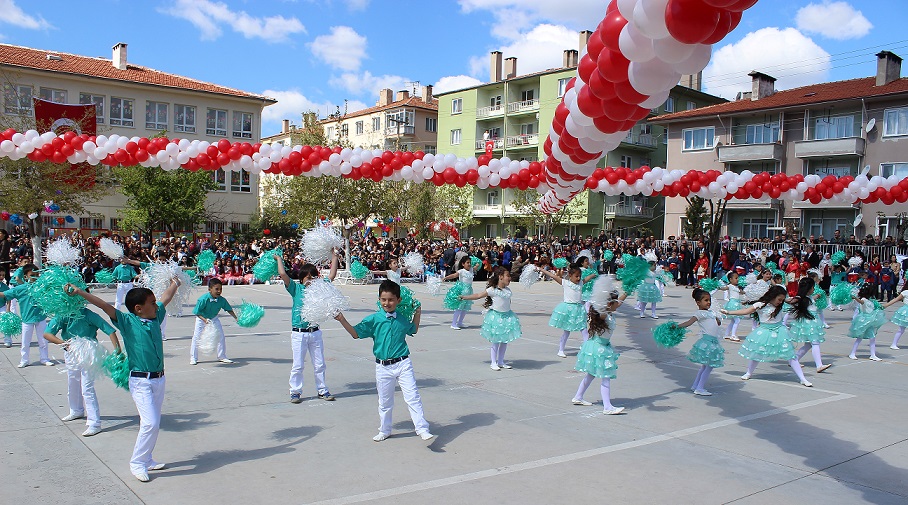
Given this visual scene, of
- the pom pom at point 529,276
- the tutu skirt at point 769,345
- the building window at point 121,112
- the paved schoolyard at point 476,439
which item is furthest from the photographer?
the building window at point 121,112

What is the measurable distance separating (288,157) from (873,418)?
1027cm

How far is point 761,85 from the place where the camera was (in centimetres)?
3706

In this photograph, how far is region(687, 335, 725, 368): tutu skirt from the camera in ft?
27.3

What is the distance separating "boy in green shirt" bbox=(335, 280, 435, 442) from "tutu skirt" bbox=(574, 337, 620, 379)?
2.15 metres

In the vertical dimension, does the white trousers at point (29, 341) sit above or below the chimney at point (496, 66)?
below

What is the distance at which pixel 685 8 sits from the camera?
11.1 ft

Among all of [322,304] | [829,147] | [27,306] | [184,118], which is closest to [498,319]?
[322,304]

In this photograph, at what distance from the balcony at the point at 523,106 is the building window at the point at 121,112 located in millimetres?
25193

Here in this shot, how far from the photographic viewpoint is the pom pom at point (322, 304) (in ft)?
20.2

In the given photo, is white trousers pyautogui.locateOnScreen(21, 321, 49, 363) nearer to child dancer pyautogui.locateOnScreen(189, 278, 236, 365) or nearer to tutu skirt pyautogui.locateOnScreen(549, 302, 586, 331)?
child dancer pyautogui.locateOnScreen(189, 278, 236, 365)

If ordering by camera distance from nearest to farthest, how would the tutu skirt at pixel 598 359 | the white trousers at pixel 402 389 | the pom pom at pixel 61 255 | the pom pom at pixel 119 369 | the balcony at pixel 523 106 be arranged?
the pom pom at pixel 119 369 < the white trousers at pixel 402 389 < the tutu skirt at pixel 598 359 < the pom pom at pixel 61 255 < the balcony at pixel 523 106

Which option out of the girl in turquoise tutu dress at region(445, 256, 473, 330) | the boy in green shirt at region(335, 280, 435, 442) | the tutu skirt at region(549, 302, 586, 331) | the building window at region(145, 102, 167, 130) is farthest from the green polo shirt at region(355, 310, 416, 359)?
the building window at region(145, 102, 167, 130)

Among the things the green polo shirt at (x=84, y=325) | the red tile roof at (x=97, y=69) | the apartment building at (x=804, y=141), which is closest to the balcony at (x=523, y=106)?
the apartment building at (x=804, y=141)

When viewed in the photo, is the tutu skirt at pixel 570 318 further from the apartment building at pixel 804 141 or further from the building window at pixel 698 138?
the building window at pixel 698 138
